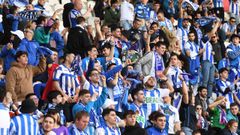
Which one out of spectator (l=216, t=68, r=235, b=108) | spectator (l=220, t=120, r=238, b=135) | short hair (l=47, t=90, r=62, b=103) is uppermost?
short hair (l=47, t=90, r=62, b=103)

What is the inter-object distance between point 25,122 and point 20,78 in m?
2.47

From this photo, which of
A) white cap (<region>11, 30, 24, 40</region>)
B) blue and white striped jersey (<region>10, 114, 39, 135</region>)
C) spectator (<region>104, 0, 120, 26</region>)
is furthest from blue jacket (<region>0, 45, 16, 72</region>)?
spectator (<region>104, 0, 120, 26</region>)

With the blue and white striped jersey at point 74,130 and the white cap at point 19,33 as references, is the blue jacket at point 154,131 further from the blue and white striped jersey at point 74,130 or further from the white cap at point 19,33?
the white cap at point 19,33

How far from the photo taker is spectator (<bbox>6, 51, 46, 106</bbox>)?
523 inches

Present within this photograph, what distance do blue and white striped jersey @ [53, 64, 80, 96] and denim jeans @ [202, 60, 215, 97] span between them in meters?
4.84

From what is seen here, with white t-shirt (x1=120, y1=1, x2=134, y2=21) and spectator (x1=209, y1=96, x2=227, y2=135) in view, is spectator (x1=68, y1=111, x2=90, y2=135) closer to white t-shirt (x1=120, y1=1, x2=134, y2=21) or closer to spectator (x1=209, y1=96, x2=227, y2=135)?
spectator (x1=209, y1=96, x2=227, y2=135)

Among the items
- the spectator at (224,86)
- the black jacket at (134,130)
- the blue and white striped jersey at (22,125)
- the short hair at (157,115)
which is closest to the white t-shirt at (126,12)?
the spectator at (224,86)

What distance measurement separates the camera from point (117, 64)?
1521cm

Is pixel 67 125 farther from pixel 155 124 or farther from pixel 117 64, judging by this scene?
pixel 117 64

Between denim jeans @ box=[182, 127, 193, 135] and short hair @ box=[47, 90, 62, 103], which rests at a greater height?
short hair @ box=[47, 90, 62, 103]

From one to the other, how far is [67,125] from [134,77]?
12.3ft

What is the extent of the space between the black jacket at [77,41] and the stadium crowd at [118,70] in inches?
0.7

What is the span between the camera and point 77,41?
1603 cm

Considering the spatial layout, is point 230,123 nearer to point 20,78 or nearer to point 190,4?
point 20,78
